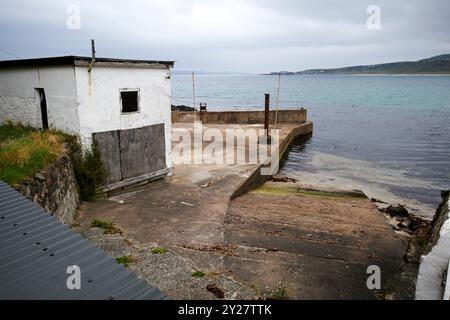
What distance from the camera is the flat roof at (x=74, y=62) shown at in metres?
9.98

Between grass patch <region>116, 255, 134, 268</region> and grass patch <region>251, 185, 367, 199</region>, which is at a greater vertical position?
grass patch <region>116, 255, 134, 268</region>

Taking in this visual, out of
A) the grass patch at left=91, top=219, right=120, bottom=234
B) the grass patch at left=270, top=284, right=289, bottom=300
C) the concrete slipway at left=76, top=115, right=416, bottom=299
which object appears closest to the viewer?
the grass patch at left=270, top=284, right=289, bottom=300

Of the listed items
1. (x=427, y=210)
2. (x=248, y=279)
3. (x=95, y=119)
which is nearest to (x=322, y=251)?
(x=248, y=279)

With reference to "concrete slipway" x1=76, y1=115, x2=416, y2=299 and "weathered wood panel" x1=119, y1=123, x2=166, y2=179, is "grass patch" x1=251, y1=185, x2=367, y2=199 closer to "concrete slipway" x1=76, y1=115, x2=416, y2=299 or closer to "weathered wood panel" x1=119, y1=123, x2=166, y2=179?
"concrete slipway" x1=76, y1=115, x2=416, y2=299

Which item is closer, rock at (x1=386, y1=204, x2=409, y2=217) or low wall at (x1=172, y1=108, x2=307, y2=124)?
rock at (x1=386, y1=204, x2=409, y2=217)

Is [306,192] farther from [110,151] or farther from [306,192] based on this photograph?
[110,151]

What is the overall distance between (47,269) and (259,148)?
17.3 meters

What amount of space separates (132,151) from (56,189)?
405cm

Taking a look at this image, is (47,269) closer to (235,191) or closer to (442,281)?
(442,281)

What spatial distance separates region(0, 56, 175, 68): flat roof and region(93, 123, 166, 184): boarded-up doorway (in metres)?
2.28

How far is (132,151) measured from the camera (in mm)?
12289

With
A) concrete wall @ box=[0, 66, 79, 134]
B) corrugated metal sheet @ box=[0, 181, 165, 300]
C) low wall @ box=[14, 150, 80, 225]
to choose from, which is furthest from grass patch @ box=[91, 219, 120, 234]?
corrugated metal sheet @ box=[0, 181, 165, 300]

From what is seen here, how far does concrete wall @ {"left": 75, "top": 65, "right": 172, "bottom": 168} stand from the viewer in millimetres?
10531

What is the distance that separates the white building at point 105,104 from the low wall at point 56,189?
146 centimetres
